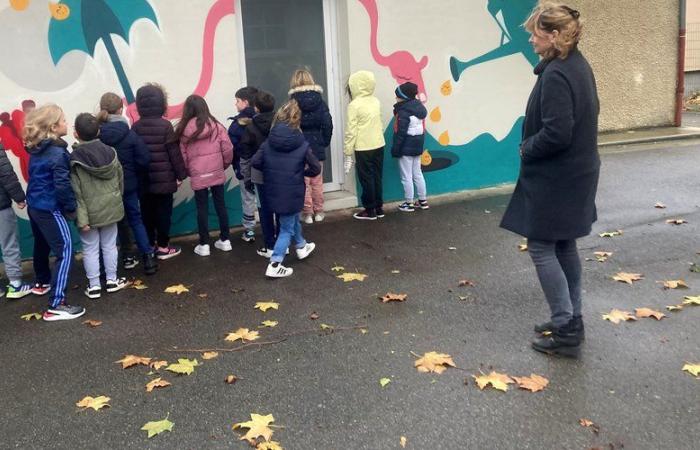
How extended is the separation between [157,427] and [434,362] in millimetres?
1697

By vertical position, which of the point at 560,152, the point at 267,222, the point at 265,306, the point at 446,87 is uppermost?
the point at 446,87

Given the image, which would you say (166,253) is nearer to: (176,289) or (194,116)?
(176,289)

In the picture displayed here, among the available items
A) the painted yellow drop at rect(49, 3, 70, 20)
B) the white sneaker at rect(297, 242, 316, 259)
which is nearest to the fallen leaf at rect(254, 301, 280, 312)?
the white sneaker at rect(297, 242, 316, 259)

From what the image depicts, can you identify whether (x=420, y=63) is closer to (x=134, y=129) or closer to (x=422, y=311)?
(x=134, y=129)

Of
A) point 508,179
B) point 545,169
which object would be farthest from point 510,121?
point 545,169

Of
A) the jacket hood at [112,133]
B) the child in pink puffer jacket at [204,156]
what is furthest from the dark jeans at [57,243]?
the child in pink puffer jacket at [204,156]

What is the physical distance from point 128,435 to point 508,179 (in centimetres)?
711

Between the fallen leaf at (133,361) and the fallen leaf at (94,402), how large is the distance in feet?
1.36

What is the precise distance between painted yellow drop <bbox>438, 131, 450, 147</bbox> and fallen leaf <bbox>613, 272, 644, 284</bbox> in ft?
11.9

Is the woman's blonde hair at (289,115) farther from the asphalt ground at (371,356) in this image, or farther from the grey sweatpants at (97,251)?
the grey sweatpants at (97,251)

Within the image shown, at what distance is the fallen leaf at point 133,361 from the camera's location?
13.8 feet

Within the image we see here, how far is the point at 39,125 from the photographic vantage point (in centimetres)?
496

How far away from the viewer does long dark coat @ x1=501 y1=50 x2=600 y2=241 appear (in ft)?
12.2

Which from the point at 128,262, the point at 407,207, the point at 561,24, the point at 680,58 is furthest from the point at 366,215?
the point at 680,58
